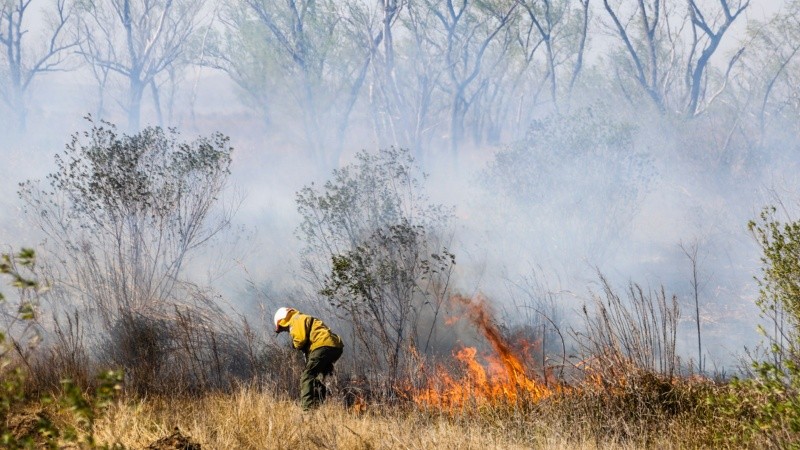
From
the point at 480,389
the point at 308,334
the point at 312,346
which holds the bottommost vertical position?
the point at 480,389

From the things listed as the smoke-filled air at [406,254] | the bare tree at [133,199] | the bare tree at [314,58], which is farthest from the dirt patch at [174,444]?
the bare tree at [314,58]

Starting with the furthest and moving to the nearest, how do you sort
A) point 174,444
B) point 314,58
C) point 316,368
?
point 314,58 < point 316,368 < point 174,444

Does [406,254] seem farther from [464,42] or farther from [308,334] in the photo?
[464,42]

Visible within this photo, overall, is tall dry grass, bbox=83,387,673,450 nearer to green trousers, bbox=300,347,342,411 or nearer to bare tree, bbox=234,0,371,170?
green trousers, bbox=300,347,342,411

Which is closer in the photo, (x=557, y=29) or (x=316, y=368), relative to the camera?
(x=316, y=368)

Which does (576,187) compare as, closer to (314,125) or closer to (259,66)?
(314,125)

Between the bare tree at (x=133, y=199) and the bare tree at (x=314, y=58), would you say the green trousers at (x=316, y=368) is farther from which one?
the bare tree at (x=314, y=58)

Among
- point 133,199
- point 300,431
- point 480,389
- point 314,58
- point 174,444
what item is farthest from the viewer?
point 314,58

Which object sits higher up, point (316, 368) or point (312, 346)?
point (312, 346)

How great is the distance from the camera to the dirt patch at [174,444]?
5551 millimetres

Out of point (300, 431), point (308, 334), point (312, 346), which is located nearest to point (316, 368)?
point (312, 346)

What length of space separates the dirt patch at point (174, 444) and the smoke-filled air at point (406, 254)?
0.03 metres

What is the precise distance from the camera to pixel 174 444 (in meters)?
5.61

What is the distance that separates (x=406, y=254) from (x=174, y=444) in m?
8.30
